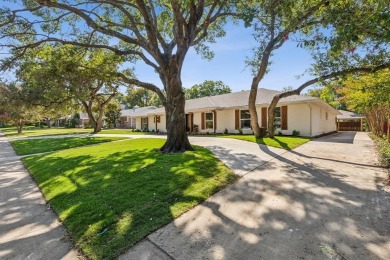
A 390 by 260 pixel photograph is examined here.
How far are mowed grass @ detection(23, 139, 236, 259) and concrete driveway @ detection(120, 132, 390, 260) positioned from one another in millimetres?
275

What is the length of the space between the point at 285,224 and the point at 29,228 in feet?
13.0

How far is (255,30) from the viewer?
11625 mm

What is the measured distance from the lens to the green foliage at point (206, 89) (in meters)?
51.0

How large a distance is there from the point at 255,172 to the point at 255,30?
830cm

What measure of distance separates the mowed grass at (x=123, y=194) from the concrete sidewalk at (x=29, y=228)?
0.15m

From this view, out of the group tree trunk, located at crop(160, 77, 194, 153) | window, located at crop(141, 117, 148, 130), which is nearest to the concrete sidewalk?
tree trunk, located at crop(160, 77, 194, 153)

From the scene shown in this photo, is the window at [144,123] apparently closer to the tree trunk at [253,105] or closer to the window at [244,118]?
the window at [244,118]

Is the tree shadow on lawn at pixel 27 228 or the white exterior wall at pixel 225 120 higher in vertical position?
the white exterior wall at pixel 225 120

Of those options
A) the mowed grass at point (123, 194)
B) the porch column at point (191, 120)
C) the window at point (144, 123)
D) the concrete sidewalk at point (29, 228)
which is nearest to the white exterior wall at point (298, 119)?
the porch column at point (191, 120)

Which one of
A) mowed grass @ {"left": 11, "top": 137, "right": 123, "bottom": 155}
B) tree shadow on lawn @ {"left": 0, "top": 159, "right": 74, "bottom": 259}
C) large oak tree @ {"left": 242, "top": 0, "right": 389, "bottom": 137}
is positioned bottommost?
tree shadow on lawn @ {"left": 0, "top": 159, "right": 74, "bottom": 259}

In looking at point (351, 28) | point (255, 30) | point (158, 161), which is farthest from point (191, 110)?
point (351, 28)

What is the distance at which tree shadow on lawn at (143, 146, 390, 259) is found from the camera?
2740mm

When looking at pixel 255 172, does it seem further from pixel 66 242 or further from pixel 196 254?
pixel 66 242

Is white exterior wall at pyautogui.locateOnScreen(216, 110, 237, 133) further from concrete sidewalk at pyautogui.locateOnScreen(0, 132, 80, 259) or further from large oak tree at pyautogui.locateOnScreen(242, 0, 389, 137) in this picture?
concrete sidewalk at pyautogui.locateOnScreen(0, 132, 80, 259)
